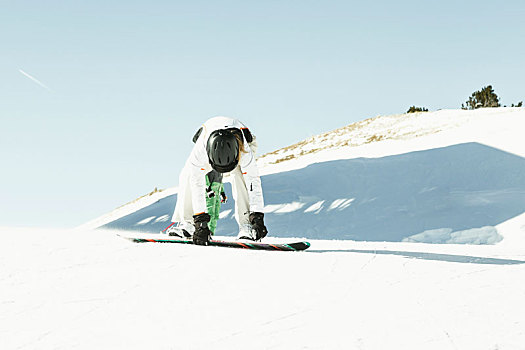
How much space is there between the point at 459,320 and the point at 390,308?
11.9 inches

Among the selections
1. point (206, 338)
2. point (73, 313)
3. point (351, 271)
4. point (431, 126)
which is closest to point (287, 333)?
point (206, 338)

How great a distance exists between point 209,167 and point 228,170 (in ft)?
0.80

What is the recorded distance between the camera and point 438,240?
7164mm

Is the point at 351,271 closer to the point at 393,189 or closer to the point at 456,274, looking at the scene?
the point at 456,274

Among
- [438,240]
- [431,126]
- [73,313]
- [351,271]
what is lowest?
[438,240]

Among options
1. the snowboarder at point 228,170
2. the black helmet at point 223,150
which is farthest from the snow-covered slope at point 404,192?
the black helmet at point 223,150

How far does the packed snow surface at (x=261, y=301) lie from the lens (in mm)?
1985

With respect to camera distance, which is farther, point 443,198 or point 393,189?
point 393,189

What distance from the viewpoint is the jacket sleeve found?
4.75 meters

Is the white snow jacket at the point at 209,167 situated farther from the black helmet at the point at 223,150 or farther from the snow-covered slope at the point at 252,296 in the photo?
the snow-covered slope at the point at 252,296

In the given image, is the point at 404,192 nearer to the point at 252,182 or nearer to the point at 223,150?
the point at 252,182

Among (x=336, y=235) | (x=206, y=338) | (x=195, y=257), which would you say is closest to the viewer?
(x=206, y=338)

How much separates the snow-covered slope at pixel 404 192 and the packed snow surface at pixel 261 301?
3801 millimetres

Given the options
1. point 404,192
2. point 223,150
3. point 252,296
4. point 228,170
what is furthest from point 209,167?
point 404,192
